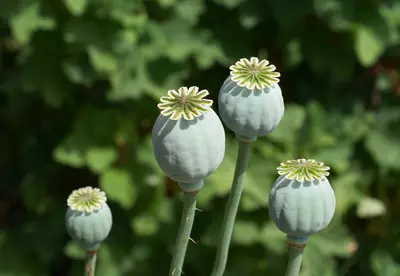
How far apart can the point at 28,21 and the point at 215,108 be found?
0.67 meters

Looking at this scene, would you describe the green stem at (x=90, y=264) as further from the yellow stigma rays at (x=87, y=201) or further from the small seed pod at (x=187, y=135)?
the small seed pod at (x=187, y=135)

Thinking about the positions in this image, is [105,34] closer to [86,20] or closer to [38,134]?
[86,20]

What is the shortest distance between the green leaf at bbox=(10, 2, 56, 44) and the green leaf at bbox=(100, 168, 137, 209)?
50 cm

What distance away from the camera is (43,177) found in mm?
2258

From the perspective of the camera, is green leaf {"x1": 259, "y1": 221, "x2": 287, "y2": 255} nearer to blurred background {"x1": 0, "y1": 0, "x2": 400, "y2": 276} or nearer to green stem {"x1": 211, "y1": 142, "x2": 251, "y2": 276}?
blurred background {"x1": 0, "y1": 0, "x2": 400, "y2": 276}

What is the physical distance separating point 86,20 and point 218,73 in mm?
538

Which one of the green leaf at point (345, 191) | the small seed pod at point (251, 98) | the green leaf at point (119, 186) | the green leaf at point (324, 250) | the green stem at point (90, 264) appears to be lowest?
the green stem at point (90, 264)

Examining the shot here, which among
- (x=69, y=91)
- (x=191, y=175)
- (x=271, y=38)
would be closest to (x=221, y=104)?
(x=191, y=175)

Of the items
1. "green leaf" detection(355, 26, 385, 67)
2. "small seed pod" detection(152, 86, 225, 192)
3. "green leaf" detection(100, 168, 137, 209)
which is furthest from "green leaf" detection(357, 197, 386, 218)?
"small seed pod" detection(152, 86, 225, 192)

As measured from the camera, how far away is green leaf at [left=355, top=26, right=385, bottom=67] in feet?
6.48

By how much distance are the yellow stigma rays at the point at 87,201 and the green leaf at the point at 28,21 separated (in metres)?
Answer: 1.29

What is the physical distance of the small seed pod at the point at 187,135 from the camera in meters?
0.55

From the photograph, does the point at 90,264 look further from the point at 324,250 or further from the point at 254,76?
the point at 324,250

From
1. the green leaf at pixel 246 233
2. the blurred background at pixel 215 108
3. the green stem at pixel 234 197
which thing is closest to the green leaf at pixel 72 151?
the blurred background at pixel 215 108
